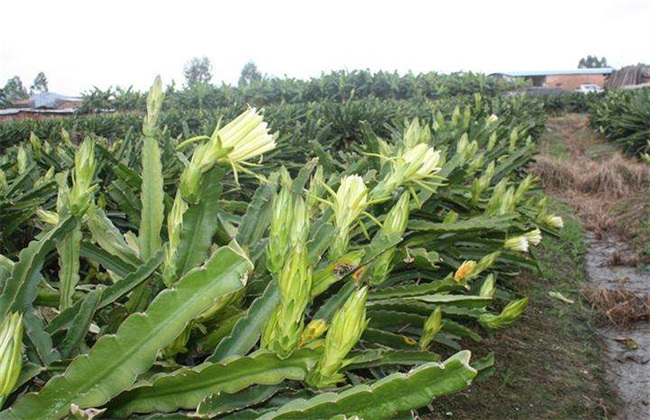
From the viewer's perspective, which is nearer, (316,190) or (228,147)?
(228,147)

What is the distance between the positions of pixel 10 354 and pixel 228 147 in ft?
1.64

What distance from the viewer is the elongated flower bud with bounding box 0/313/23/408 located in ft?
2.71

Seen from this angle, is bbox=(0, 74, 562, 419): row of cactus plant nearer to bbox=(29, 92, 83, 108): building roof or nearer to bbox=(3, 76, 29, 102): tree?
bbox=(3, 76, 29, 102): tree

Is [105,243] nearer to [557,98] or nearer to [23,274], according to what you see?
[23,274]

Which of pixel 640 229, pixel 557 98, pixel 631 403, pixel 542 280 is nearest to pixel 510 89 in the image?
pixel 557 98

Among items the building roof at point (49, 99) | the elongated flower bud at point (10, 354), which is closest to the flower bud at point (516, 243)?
the elongated flower bud at point (10, 354)

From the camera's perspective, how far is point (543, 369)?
2.75 meters

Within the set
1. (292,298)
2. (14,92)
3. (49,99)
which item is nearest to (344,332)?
(292,298)

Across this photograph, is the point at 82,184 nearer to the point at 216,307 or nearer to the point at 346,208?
the point at 216,307

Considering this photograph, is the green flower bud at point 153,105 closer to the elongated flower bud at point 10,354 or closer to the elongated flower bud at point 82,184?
the elongated flower bud at point 82,184

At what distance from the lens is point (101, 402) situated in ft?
3.08

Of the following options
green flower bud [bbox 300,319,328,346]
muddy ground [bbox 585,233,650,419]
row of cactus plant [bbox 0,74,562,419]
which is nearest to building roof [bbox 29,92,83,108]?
muddy ground [bbox 585,233,650,419]

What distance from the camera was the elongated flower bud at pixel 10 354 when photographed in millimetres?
826

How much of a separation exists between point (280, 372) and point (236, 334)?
0.47 feet
